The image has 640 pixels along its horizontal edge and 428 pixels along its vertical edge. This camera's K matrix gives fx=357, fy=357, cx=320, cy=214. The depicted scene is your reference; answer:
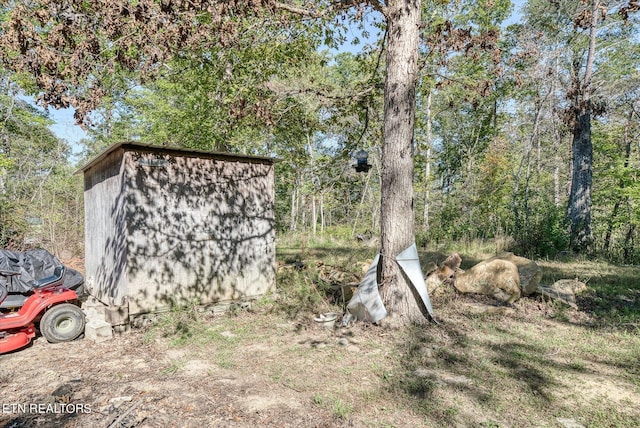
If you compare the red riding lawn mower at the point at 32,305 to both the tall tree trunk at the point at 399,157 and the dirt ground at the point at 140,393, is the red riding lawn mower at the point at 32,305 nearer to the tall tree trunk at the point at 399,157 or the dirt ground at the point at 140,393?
the dirt ground at the point at 140,393

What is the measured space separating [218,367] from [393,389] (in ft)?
5.84

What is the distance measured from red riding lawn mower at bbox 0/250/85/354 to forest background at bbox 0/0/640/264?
207 centimetres

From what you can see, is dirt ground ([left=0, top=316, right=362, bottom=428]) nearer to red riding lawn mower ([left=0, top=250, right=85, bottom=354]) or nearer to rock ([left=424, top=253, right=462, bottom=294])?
red riding lawn mower ([left=0, top=250, right=85, bottom=354])

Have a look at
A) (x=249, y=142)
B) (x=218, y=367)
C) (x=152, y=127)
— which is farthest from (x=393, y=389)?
(x=152, y=127)

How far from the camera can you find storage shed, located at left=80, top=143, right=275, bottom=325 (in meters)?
5.04

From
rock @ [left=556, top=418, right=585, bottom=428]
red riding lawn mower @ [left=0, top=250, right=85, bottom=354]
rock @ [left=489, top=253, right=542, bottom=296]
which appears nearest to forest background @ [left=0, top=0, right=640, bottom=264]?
red riding lawn mower @ [left=0, top=250, right=85, bottom=354]

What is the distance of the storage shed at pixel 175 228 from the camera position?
504cm

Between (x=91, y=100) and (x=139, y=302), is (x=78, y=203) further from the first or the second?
(x=91, y=100)

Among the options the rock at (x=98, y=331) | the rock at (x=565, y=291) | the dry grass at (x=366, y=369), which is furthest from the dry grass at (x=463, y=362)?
the rock at (x=98, y=331)

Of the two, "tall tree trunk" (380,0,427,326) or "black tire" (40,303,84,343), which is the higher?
"tall tree trunk" (380,0,427,326)

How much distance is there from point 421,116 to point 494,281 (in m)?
15.2

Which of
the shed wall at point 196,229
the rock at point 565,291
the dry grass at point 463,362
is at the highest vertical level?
the shed wall at point 196,229

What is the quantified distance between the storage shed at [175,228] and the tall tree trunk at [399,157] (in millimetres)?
2419

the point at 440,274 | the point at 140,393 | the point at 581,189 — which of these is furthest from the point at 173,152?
the point at 581,189
